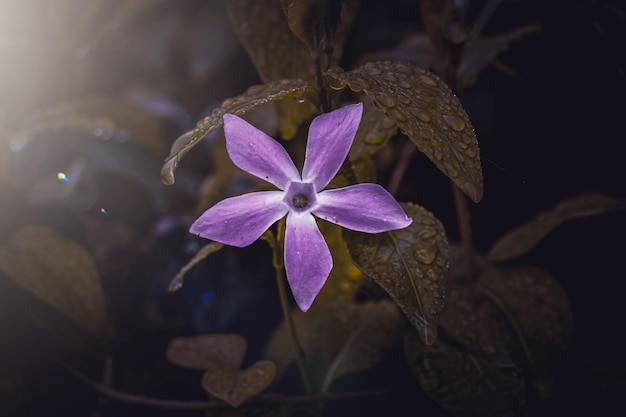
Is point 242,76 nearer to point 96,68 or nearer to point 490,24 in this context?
point 96,68

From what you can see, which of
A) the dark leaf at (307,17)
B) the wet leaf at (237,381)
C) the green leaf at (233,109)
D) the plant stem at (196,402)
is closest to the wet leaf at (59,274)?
the plant stem at (196,402)

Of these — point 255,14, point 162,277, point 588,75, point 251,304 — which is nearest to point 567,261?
point 588,75

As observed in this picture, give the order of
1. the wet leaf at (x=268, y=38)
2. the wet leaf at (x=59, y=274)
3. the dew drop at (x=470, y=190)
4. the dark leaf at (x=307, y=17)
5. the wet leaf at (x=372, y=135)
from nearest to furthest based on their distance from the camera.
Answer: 1. the dew drop at (x=470, y=190)
2. the dark leaf at (x=307, y=17)
3. the wet leaf at (x=372, y=135)
4. the wet leaf at (x=268, y=38)
5. the wet leaf at (x=59, y=274)

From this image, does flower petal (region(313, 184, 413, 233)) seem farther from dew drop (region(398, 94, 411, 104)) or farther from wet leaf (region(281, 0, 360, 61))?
wet leaf (region(281, 0, 360, 61))

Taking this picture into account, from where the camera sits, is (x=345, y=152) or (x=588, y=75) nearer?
(x=345, y=152)

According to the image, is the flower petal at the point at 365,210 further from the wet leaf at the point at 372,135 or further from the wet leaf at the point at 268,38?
the wet leaf at the point at 268,38

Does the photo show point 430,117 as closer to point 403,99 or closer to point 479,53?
point 403,99
